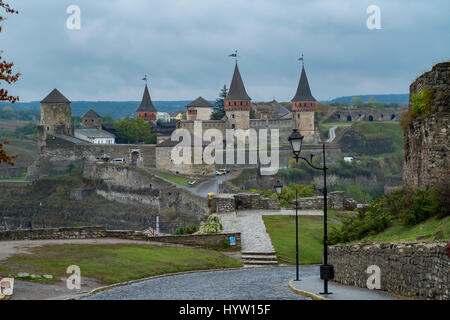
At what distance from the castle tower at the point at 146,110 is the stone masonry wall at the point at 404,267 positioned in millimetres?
104182

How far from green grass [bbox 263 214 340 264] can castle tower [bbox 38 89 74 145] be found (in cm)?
6984

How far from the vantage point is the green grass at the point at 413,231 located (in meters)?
15.6

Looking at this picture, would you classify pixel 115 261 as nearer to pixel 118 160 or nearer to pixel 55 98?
pixel 118 160

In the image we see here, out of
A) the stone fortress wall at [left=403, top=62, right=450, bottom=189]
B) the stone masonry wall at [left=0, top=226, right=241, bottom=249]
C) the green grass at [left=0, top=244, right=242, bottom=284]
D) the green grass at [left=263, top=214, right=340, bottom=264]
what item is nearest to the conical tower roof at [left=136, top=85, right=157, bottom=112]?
the green grass at [left=263, top=214, right=340, bottom=264]

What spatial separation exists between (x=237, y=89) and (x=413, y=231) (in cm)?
8595

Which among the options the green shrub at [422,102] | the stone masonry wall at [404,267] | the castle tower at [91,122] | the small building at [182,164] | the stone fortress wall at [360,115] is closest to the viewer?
the stone masonry wall at [404,267]

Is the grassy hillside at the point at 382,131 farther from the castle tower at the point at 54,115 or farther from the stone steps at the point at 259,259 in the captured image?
the stone steps at the point at 259,259

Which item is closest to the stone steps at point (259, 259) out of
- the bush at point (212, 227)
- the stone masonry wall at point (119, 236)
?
the stone masonry wall at point (119, 236)

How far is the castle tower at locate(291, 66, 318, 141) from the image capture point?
115938 mm

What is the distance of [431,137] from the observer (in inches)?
752
